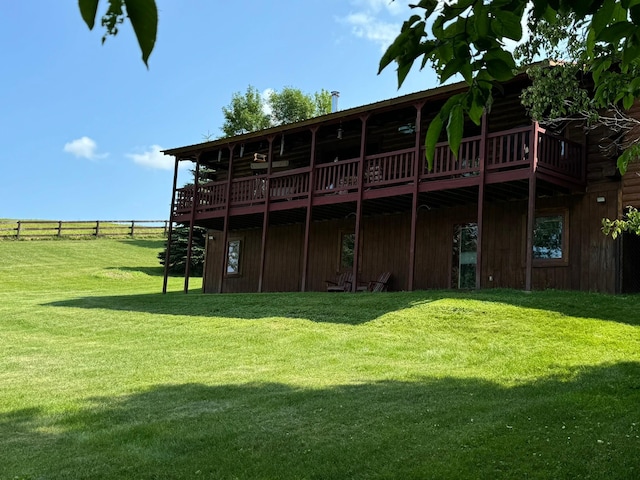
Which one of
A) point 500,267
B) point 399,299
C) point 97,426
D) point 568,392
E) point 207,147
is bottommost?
point 97,426

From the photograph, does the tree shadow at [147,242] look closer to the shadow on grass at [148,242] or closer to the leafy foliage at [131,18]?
the shadow on grass at [148,242]

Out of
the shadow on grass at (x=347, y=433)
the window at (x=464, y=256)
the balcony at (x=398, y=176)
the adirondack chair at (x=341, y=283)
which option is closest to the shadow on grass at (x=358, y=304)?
the adirondack chair at (x=341, y=283)

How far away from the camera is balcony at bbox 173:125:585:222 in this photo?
14539mm

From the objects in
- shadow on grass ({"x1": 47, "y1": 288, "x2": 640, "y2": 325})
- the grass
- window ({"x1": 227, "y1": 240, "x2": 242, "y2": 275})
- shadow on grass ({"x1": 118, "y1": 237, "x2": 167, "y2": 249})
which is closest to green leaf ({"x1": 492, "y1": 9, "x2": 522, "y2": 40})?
the grass

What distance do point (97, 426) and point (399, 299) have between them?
8585 millimetres

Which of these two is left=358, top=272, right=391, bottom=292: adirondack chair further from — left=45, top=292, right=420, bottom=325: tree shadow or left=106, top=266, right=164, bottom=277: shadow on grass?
left=106, top=266, right=164, bottom=277: shadow on grass

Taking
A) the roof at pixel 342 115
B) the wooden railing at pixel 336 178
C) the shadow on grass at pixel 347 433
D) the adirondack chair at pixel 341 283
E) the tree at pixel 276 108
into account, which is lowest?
the shadow on grass at pixel 347 433

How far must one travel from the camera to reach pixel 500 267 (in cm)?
1662

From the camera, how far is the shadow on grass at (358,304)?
39.0ft

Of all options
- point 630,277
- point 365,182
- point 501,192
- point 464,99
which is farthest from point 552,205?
point 464,99

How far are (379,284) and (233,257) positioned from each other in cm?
801

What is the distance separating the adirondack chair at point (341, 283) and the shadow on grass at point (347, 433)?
35.5 feet

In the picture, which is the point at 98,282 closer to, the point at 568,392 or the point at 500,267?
the point at 500,267

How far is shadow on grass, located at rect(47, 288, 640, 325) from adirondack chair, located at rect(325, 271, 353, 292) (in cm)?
227
